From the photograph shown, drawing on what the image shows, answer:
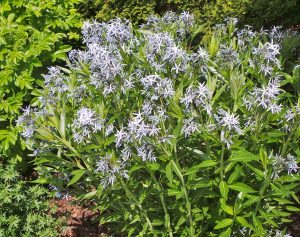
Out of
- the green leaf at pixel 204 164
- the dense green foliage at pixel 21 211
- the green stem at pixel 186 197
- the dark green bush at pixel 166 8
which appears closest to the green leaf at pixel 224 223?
the green stem at pixel 186 197

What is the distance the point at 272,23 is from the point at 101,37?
3333mm

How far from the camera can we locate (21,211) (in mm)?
4379

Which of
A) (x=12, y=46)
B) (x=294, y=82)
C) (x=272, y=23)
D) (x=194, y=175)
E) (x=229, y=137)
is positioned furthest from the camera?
(x=272, y=23)

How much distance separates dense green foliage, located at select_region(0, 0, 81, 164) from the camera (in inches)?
179

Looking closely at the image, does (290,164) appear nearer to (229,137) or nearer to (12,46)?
(229,137)

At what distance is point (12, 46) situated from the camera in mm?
4672

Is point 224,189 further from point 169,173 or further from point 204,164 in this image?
point 169,173

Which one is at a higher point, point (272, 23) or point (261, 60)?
point (261, 60)

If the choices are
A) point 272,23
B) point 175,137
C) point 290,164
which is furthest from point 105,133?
point 272,23

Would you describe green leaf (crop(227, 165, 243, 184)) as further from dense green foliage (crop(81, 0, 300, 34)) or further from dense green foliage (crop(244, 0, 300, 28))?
dense green foliage (crop(244, 0, 300, 28))

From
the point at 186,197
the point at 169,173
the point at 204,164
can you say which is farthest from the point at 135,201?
the point at 204,164

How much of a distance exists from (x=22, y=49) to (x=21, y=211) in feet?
5.18

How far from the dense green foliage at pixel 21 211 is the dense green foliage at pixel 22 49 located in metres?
0.39

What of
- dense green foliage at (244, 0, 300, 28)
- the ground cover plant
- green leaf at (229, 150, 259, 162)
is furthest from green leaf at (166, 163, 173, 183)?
dense green foliage at (244, 0, 300, 28)
